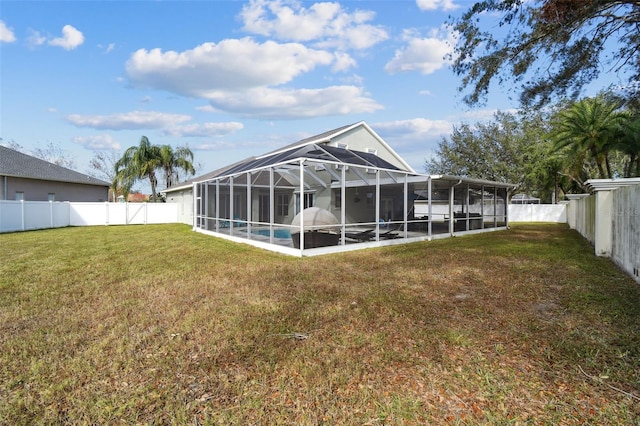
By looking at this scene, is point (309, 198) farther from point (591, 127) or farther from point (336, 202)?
point (591, 127)

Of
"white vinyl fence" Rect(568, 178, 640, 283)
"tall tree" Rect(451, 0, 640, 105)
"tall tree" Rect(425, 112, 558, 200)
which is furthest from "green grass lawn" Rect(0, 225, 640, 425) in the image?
"tall tree" Rect(425, 112, 558, 200)

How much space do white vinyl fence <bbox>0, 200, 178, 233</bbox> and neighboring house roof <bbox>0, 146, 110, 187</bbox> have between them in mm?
2283

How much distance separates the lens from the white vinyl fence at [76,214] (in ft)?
51.7

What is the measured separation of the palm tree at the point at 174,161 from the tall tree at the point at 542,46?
2423 centimetres

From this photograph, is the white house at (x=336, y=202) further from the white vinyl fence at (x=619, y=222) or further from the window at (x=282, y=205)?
the white vinyl fence at (x=619, y=222)

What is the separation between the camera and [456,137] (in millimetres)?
32938

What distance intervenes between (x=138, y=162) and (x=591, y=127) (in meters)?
29.7

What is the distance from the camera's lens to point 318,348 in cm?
340

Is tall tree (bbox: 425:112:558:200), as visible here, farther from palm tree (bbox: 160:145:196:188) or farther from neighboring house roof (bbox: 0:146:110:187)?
neighboring house roof (bbox: 0:146:110:187)

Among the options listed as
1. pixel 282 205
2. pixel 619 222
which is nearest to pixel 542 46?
pixel 619 222

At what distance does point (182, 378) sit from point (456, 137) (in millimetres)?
34441

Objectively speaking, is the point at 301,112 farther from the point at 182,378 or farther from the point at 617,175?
the point at 617,175

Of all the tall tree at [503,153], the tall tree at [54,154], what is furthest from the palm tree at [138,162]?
the tall tree at [503,153]

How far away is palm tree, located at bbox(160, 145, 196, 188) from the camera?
89.9 ft
